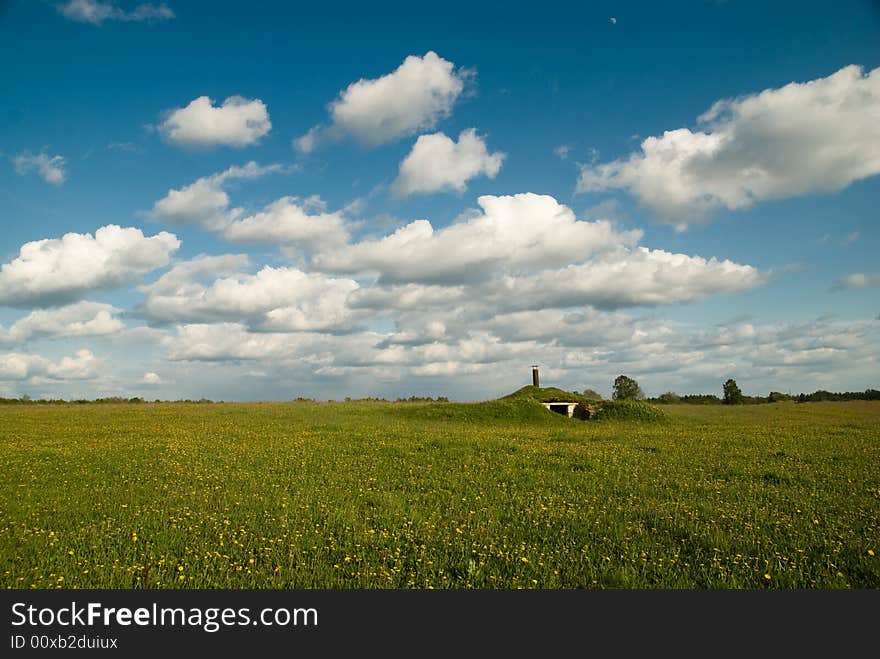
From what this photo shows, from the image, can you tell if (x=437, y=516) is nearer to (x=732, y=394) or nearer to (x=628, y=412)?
(x=628, y=412)

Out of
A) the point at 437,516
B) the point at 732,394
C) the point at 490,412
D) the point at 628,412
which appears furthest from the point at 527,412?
the point at 732,394

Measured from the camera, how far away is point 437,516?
1253 centimetres

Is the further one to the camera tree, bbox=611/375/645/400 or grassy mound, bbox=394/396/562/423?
tree, bbox=611/375/645/400

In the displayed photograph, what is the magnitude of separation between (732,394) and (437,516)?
97410 millimetres

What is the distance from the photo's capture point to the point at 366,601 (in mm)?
A: 7598

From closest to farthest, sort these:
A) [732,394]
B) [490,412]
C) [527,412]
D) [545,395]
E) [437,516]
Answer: [437,516] → [490,412] → [527,412] → [545,395] → [732,394]

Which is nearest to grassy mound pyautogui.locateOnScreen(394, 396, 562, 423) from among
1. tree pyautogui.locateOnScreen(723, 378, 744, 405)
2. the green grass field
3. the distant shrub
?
the distant shrub

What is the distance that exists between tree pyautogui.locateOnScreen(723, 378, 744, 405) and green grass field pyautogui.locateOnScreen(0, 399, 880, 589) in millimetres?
76066

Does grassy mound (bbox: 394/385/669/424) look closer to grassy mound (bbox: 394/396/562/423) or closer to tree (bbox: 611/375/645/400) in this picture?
grassy mound (bbox: 394/396/562/423)

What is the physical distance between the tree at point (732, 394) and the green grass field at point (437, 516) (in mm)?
76066

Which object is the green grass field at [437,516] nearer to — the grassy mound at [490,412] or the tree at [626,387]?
the grassy mound at [490,412]

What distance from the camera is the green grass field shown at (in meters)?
9.17

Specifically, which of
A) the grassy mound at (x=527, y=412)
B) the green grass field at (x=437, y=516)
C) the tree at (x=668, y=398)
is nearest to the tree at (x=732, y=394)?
the tree at (x=668, y=398)

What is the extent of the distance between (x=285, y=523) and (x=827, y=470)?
19039 mm
